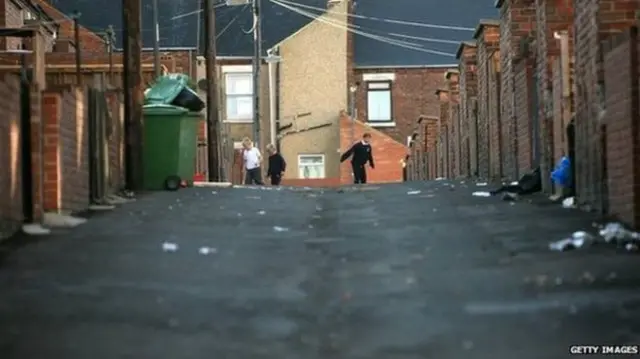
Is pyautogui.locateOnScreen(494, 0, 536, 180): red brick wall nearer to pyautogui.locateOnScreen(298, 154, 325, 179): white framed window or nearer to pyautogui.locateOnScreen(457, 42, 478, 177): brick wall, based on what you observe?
pyautogui.locateOnScreen(457, 42, 478, 177): brick wall

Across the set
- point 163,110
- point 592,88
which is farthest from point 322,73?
point 592,88

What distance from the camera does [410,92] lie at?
50.9 meters

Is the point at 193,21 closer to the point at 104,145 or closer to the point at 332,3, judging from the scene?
the point at 332,3

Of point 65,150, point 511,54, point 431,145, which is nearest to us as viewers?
point 65,150

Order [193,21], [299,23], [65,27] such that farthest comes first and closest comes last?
[299,23], [193,21], [65,27]

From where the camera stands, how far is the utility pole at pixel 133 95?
19.4 metres

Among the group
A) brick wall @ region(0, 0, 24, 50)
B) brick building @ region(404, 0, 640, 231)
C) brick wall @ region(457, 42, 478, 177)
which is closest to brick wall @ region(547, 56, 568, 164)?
brick building @ region(404, 0, 640, 231)

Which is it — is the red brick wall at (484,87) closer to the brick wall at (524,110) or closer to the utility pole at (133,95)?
the brick wall at (524,110)

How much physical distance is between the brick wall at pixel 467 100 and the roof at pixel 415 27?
939 inches

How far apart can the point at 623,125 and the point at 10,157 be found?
5202 millimetres

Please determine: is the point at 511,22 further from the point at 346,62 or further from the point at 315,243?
the point at 346,62

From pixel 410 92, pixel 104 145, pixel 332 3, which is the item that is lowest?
pixel 104 145

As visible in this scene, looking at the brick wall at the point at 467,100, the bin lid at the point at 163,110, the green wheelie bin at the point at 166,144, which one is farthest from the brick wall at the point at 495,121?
the bin lid at the point at 163,110

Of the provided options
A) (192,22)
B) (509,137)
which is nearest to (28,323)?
(509,137)
